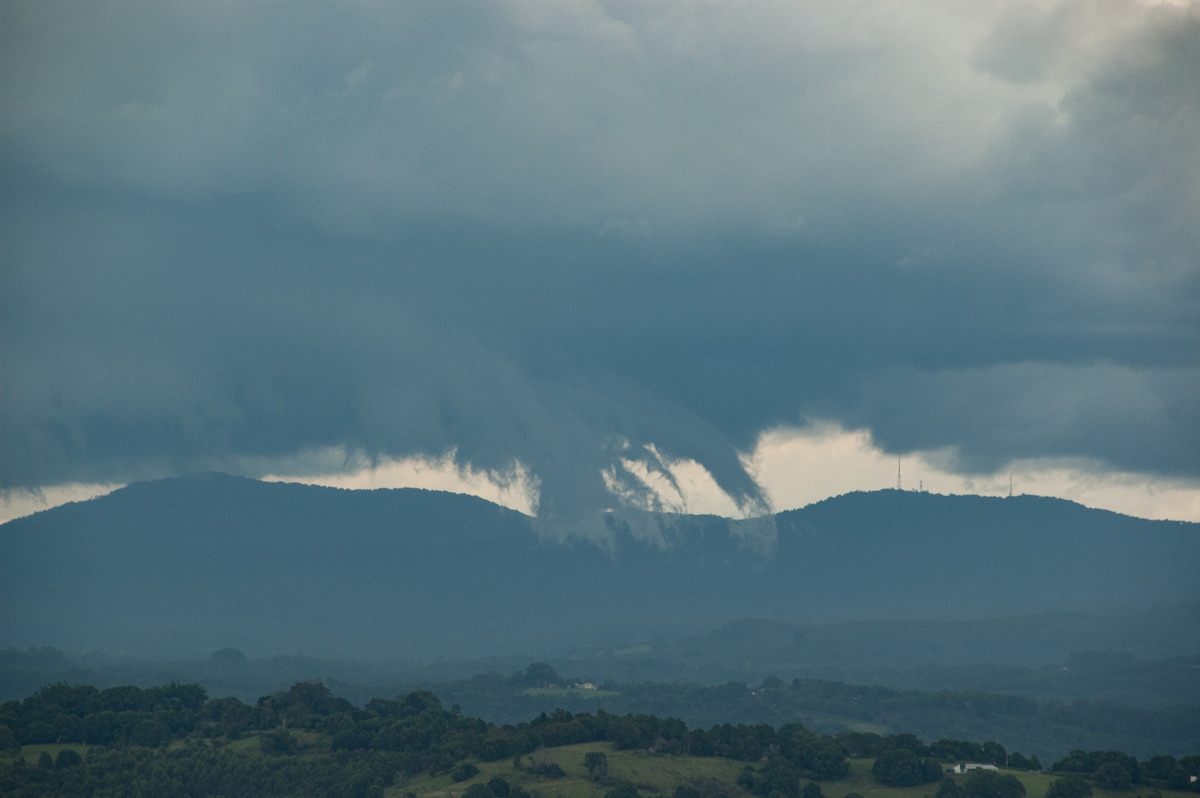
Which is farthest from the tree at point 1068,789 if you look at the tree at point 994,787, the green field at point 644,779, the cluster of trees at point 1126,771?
the tree at point 994,787

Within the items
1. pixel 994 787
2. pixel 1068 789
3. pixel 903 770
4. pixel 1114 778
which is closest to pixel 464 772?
pixel 903 770

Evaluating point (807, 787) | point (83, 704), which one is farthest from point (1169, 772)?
point (83, 704)

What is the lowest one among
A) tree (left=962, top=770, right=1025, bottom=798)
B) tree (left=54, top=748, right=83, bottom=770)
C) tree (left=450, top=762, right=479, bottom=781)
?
tree (left=962, top=770, right=1025, bottom=798)

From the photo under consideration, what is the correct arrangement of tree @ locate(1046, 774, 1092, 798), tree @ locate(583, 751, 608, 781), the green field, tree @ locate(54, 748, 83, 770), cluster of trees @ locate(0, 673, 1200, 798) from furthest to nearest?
tree @ locate(54, 748, 83, 770)
cluster of trees @ locate(0, 673, 1200, 798)
tree @ locate(583, 751, 608, 781)
the green field
tree @ locate(1046, 774, 1092, 798)

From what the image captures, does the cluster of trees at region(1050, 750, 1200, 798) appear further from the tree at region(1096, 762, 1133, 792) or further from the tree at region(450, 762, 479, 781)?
the tree at region(450, 762, 479, 781)

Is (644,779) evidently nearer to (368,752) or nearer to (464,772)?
(464,772)

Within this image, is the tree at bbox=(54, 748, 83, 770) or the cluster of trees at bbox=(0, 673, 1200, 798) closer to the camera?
the cluster of trees at bbox=(0, 673, 1200, 798)

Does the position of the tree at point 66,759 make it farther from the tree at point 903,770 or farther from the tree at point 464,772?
the tree at point 903,770

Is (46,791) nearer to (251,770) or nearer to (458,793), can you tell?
(251,770)

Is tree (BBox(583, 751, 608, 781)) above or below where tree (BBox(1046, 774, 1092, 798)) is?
above

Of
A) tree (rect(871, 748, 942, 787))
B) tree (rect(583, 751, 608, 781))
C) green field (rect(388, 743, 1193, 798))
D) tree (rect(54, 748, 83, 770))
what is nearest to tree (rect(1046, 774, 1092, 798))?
green field (rect(388, 743, 1193, 798))
